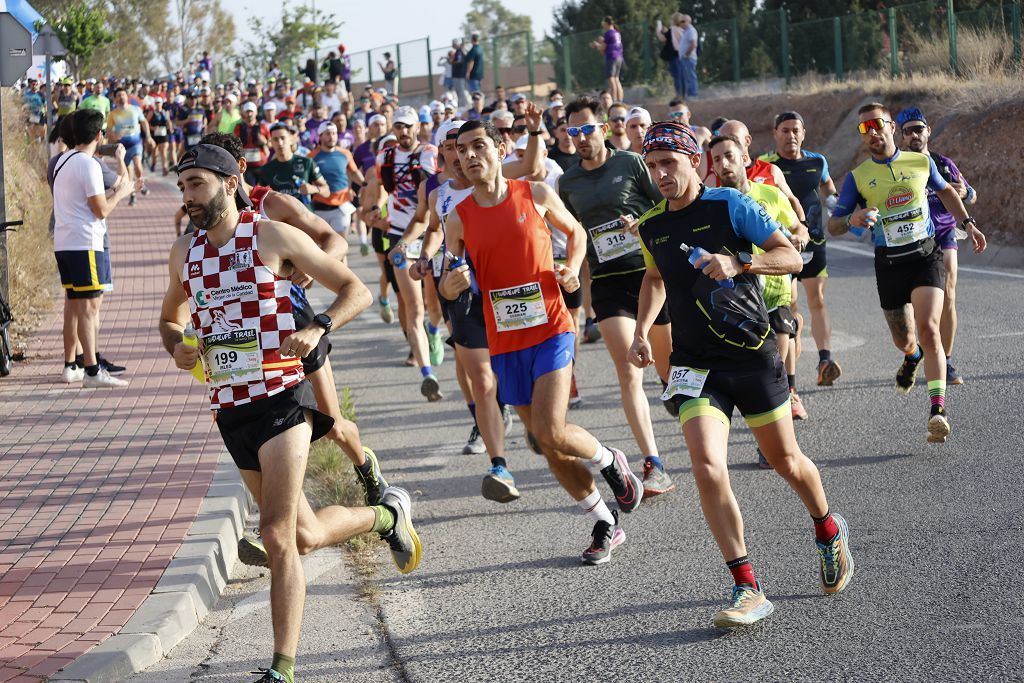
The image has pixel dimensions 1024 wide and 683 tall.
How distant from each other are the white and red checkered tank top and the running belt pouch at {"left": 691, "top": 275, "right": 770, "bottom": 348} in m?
1.79

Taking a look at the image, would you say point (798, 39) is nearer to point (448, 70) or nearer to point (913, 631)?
point (448, 70)

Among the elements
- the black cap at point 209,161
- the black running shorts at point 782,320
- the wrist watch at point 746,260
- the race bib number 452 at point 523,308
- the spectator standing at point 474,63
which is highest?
the spectator standing at point 474,63

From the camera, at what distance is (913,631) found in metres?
5.20

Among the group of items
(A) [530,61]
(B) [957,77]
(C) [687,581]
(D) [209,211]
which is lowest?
(C) [687,581]

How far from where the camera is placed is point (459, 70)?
39219 mm

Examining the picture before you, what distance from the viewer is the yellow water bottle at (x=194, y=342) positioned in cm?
525

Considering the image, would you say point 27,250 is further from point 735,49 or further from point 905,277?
point 735,49

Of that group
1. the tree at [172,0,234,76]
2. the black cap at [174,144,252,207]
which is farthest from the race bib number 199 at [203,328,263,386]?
the tree at [172,0,234,76]

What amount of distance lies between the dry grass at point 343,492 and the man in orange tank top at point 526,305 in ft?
3.46

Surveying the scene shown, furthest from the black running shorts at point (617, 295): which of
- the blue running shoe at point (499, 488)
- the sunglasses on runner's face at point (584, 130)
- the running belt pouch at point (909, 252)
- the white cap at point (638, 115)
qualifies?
the white cap at point (638, 115)

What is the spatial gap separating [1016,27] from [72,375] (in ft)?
63.0

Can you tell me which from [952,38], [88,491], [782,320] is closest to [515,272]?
[782,320]

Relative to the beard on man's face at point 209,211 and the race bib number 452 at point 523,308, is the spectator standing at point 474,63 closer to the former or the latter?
the race bib number 452 at point 523,308

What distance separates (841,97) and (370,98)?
→ 1184 cm
